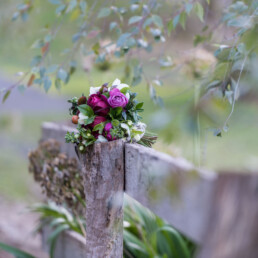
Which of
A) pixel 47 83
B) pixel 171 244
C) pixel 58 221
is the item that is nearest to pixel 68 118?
pixel 58 221

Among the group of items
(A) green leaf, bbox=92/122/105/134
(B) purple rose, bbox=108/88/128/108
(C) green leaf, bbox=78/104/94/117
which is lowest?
(A) green leaf, bbox=92/122/105/134

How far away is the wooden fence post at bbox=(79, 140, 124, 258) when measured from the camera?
1467 millimetres

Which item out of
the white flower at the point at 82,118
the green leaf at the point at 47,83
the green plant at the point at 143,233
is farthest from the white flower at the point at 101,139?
the green plant at the point at 143,233

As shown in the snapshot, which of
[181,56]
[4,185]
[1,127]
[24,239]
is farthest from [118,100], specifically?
[1,127]

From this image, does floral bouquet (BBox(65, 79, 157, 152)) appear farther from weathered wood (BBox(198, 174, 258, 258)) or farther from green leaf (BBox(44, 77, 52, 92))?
weathered wood (BBox(198, 174, 258, 258))

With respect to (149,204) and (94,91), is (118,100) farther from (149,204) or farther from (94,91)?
(149,204)

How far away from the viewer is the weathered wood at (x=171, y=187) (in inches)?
37.9

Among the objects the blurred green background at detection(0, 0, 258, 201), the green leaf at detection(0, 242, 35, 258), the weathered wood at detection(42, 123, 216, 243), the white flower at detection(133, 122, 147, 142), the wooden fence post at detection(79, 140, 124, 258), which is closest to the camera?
the blurred green background at detection(0, 0, 258, 201)

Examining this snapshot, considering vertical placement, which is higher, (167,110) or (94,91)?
(167,110)

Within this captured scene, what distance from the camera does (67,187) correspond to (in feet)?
6.97

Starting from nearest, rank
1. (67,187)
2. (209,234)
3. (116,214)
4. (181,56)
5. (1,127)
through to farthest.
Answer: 1. (209,234)
2. (116,214)
3. (67,187)
4. (181,56)
5. (1,127)

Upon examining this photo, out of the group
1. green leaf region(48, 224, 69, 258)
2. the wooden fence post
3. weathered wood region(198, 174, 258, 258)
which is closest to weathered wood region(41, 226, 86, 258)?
green leaf region(48, 224, 69, 258)

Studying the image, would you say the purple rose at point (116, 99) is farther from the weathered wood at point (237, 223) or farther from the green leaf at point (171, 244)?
the green leaf at point (171, 244)

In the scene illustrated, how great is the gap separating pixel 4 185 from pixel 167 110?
4.62 metres
